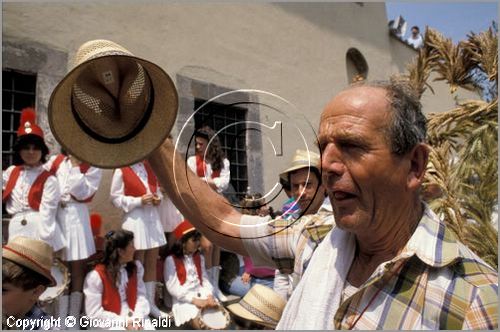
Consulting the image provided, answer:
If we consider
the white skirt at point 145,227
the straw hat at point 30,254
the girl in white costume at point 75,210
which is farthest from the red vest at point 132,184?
the straw hat at point 30,254

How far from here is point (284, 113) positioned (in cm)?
146

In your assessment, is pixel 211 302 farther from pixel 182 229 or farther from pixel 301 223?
pixel 301 223

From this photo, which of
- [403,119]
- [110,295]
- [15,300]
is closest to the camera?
[403,119]

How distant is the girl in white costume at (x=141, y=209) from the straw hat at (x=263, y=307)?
5.51 ft

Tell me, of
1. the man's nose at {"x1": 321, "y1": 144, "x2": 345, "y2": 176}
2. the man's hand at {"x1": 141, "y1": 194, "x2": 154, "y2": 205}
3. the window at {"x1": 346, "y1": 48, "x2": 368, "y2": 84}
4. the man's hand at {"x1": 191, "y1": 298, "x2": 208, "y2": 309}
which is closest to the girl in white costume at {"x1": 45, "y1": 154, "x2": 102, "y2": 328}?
the man's hand at {"x1": 141, "y1": 194, "x2": 154, "y2": 205}

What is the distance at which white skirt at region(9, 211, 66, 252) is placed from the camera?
408 cm

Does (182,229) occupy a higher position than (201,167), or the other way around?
(201,167)

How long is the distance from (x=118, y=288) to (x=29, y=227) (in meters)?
1.04

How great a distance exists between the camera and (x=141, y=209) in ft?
16.0

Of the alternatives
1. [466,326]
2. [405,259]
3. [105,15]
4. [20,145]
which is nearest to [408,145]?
[405,259]

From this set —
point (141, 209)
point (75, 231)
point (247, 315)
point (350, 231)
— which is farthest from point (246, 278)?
point (350, 231)

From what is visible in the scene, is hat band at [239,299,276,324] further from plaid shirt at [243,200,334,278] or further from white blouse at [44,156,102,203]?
white blouse at [44,156,102,203]

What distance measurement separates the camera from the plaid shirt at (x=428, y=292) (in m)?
1.16

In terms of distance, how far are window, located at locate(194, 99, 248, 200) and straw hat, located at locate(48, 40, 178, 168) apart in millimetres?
149
